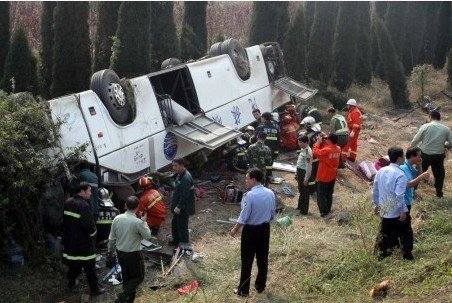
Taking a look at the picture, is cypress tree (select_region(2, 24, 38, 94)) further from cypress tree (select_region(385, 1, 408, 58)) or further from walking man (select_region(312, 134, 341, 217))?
cypress tree (select_region(385, 1, 408, 58))

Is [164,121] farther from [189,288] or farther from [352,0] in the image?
[352,0]

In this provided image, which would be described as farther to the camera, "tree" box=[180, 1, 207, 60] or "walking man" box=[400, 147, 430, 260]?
"tree" box=[180, 1, 207, 60]

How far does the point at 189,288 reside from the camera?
22.4 ft

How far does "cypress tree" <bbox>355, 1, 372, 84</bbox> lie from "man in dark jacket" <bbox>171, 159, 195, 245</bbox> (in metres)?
16.9

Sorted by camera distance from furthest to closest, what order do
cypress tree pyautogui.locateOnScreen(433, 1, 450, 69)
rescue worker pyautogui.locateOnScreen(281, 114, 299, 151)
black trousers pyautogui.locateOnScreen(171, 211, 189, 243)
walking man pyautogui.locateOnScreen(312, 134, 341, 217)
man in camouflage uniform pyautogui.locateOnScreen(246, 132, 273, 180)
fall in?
cypress tree pyautogui.locateOnScreen(433, 1, 450, 69), rescue worker pyautogui.locateOnScreen(281, 114, 299, 151), man in camouflage uniform pyautogui.locateOnScreen(246, 132, 273, 180), walking man pyautogui.locateOnScreen(312, 134, 341, 217), black trousers pyautogui.locateOnScreen(171, 211, 189, 243)

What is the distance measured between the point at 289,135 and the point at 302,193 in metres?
4.29

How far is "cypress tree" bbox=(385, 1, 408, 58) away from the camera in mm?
26797

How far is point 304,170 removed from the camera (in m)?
9.55

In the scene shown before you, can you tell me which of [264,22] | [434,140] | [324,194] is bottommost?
[324,194]

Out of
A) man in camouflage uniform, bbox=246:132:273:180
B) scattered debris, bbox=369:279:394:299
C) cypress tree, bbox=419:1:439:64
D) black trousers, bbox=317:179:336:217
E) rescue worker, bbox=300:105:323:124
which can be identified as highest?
scattered debris, bbox=369:279:394:299

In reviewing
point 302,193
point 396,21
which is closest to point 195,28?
point 396,21

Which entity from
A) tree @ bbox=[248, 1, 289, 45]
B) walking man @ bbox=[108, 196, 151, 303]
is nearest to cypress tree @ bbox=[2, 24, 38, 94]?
tree @ bbox=[248, 1, 289, 45]

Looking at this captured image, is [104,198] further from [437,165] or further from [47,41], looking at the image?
[47,41]

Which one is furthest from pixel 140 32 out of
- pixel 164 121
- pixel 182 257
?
pixel 182 257
